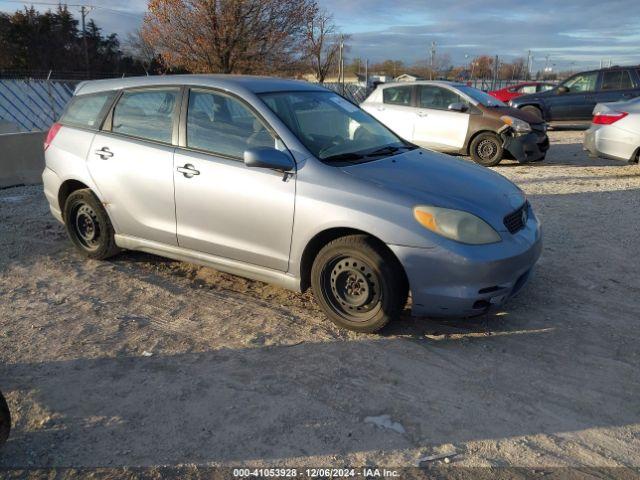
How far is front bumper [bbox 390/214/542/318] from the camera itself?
11.6 ft

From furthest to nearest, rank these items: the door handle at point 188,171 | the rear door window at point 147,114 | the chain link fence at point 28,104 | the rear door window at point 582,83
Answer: the chain link fence at point 28,104
the rear door window at point 582,83
the rear door window at point 147,114
the door handle at point 188,171

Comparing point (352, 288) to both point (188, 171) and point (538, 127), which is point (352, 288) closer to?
point (188, 171)

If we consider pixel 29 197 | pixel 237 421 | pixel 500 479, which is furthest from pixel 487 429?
pixel 29 197

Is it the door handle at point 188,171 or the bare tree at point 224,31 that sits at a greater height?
the bare tree at point 224,31

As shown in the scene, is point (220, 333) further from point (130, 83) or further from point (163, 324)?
point (130, 83)

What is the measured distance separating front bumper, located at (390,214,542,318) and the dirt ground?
1.00 ft

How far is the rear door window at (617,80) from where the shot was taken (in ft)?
50.1

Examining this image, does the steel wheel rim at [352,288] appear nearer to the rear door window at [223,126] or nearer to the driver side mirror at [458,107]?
the rear door window at [223,126]

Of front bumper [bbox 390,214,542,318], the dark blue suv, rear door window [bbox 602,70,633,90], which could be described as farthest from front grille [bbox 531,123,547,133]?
front bumper [bbox 390,214,542,318]

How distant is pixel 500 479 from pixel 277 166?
2.40 meters

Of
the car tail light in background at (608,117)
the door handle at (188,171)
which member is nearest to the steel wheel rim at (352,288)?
Answer: the door handle at (188,171)

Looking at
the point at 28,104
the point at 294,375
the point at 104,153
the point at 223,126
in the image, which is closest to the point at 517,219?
the point at 294,375

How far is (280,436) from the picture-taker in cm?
286

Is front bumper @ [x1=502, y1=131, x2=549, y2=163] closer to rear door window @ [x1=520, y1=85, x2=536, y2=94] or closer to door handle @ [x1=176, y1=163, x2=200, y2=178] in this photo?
door handle @ [x1=176, y1=163, x2=200, y2=178]
